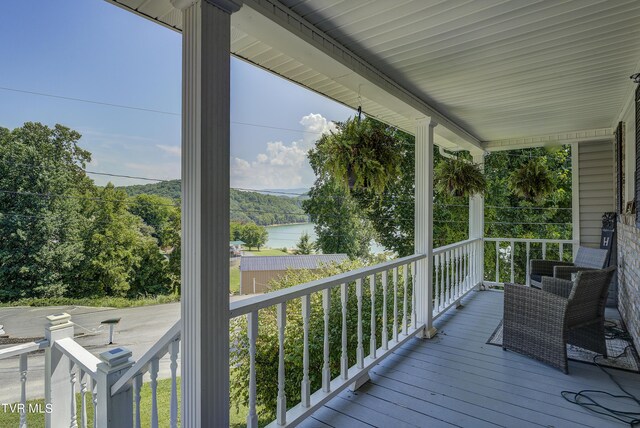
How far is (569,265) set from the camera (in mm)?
4398

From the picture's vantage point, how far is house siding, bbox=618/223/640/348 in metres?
2.89

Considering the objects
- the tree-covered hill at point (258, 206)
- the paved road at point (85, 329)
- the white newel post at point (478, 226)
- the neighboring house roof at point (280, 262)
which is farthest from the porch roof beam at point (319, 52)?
the neighboring house roof at point (280, 262)

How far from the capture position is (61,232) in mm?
4121

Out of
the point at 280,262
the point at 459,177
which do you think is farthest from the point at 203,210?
the point at 280,262

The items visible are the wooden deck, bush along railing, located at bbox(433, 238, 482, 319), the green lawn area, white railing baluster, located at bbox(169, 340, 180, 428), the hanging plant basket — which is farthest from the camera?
bush along railing, located at bbox(433, 238, 482, 319)

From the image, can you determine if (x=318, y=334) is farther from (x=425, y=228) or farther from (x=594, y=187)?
(x=594, y=187)

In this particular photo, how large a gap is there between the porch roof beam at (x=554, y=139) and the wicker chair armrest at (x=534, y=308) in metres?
3.26

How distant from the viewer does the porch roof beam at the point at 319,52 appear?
1.69 metres

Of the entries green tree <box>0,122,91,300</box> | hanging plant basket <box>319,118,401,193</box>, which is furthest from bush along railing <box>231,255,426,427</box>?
green tree <box>0,122,91,300</box>

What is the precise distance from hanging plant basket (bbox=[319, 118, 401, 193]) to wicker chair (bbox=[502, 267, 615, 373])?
5.66ft

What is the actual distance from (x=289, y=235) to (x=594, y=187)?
824cm

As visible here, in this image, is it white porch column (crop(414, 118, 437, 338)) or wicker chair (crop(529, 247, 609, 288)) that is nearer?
white porch column (crop(414, 118, 437, 338))

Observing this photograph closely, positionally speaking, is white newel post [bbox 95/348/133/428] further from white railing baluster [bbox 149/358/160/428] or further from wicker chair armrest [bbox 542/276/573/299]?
wicker chair armrest [bbox 542/276/573/299]

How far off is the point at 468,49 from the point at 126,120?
786 cm
